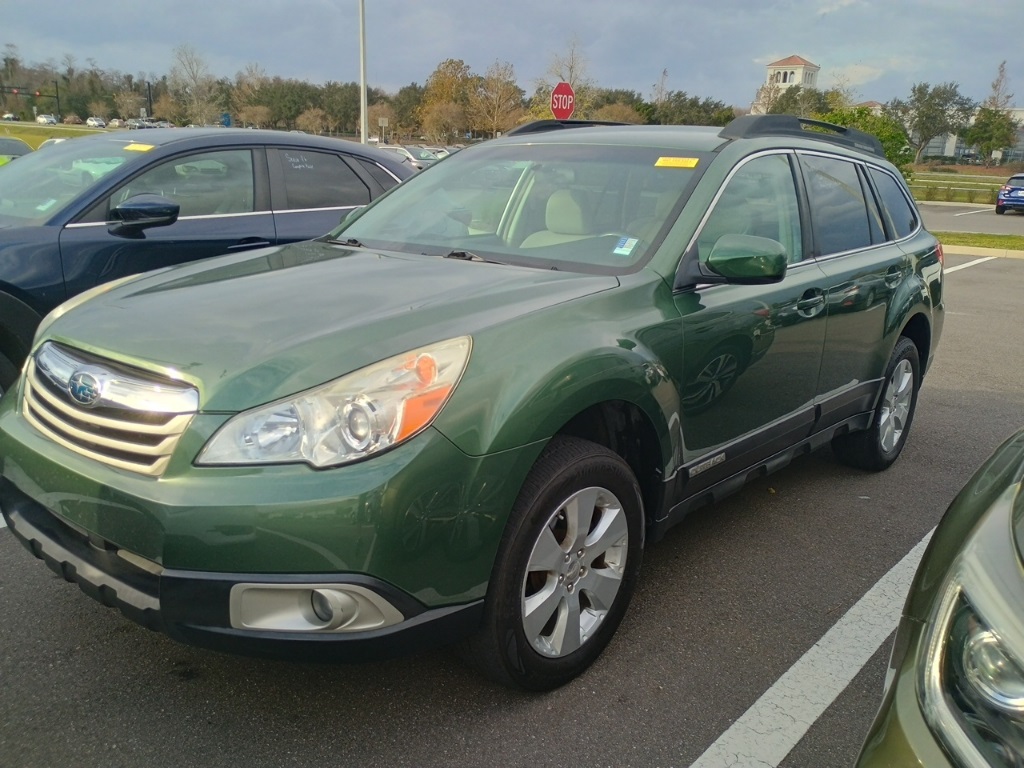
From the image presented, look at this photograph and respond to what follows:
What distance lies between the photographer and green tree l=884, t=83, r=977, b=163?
2687 inches

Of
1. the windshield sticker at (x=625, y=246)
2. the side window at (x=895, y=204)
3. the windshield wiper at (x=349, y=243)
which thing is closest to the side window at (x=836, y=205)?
the side window at (x=895, y=204)

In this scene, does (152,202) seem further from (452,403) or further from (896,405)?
(896,405)

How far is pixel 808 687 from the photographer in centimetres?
270

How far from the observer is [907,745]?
4.52ft

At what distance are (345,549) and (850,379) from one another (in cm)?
288

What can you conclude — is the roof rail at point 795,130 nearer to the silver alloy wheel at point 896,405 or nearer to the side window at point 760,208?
the side window at point 760,208

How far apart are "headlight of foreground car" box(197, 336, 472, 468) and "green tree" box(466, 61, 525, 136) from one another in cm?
4145

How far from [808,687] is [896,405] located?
244 cm

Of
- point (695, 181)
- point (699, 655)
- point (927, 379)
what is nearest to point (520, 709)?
point (699, 655)

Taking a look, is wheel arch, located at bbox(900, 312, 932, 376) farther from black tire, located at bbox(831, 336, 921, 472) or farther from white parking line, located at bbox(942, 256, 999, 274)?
white parking line, located at bbox(942, 256, 999, 274)

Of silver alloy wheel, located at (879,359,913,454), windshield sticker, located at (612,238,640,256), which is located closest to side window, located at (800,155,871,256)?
silver alloy wheel, located at (879,359,913,454)

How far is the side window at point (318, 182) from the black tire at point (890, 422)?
10.9ft

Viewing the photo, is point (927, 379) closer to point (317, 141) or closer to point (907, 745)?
point (317, 141)

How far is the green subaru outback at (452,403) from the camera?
203 centimetres
